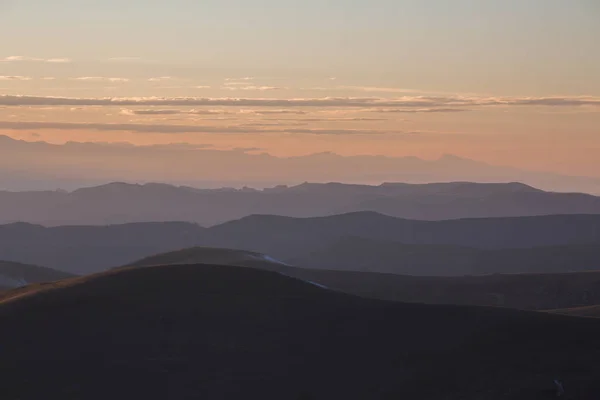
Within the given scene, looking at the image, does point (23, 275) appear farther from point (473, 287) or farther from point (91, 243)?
point (91, 243)

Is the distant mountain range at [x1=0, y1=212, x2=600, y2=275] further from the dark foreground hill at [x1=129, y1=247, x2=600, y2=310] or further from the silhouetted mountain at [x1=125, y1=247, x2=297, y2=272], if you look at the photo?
the dark foreground hill at [x1=129, y1=247, x2=600, y2=310]

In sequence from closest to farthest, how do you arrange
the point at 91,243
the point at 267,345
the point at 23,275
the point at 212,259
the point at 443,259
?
1. the point at 267,345
2. the point at 212,259
3. the point at 23,275
4. the point at 443,259
5. the point at 91,243

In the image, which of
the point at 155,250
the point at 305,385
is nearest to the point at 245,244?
the point at 155,250

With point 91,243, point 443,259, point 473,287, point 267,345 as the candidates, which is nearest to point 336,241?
point 443,259

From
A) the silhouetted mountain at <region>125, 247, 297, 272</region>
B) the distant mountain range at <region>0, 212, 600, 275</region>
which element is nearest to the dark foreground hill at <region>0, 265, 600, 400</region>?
the silhouetted mountain at <region>125, 247, 297, 272</region>

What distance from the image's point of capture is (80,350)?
4291 centimetres

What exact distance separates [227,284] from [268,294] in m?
2.79

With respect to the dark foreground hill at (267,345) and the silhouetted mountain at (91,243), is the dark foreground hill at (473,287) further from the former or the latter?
the silhouetted mountain at (91,243)

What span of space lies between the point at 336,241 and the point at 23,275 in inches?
2947

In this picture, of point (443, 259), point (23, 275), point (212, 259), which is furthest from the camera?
point (443, 259)

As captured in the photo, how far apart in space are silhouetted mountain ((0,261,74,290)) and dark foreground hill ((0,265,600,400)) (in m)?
40.0

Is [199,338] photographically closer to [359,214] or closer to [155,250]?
[155,250]

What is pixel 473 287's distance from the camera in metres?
73.3

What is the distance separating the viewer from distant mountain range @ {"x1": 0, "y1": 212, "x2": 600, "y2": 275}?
139 metres
